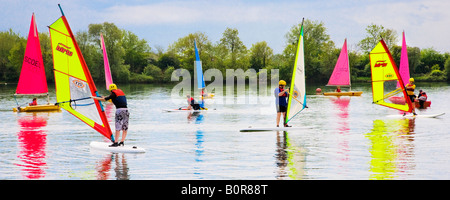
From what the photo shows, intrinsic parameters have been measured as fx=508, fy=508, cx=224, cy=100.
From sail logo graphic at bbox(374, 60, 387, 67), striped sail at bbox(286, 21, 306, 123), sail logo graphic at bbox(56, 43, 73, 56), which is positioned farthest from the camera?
sail logo graphic at bbox(374, 60, 387, 67)

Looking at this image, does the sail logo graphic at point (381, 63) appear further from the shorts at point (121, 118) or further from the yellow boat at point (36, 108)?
the yellow boat at point (36, 108)

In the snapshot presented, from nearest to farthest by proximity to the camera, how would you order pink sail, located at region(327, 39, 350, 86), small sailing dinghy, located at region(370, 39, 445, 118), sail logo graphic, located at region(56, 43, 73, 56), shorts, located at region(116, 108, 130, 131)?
shorts, located at region(116, 108, 130, 131) → sail logo graphic, located at region(56, 43, 73, 56) → small sailing dinghy, located at region(370, 39, 445, 118) → pink sail, located at region(327, 39, 350, 86)

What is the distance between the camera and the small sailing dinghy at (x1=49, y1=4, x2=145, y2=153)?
14305 mm

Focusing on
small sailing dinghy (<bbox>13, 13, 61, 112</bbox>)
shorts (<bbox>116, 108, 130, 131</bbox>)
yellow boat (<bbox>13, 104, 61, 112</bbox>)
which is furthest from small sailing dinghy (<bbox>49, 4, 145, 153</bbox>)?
small sailing dinghy (<bbox>13, 13, 61, 112</bbox>)

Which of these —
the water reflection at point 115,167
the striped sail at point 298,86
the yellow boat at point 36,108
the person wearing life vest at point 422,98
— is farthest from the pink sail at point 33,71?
the person wearing life vest at point 422,98

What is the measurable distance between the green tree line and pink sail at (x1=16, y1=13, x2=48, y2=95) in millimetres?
56773

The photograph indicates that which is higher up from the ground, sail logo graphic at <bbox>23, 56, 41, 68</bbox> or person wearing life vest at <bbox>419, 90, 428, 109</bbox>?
sail logo graphic at <bbox>23, 56, 41, 68</bbox>

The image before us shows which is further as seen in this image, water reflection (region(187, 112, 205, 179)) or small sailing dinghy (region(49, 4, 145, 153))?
small sailing dinghy (region(49, 4, 145, 153))

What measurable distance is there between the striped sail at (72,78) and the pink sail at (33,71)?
1757 cm

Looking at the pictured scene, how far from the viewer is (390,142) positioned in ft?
53.5

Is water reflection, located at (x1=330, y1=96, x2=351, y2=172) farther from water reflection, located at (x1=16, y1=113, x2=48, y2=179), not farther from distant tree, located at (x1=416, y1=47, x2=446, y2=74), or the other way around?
distant tree, located at (x1=416, y1=47, x2=446, y2=74)

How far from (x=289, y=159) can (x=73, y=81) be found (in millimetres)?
6556

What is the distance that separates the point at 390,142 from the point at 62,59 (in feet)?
34.2
